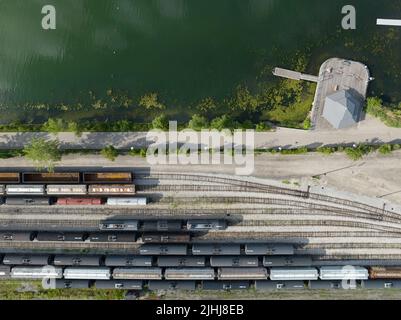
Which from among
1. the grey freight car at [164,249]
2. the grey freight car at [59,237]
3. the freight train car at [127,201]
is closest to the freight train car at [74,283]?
the grey freight car at [59,237]

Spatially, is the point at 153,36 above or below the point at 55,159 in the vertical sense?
above

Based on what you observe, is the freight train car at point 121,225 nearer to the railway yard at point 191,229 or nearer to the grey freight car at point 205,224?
the railway yard at point 191,229

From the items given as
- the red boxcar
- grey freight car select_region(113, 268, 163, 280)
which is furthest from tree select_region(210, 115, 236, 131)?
grey freight car select_region(113, 268, 163, 280)

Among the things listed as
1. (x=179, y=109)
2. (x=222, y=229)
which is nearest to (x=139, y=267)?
(x=222, y=229)

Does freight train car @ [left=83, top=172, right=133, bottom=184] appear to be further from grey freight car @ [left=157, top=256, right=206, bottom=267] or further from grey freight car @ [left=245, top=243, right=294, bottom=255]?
grey freight car @ [left=245, top=243, right=294, bottom=255]

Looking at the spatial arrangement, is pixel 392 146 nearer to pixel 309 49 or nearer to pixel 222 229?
pixel 309 49
